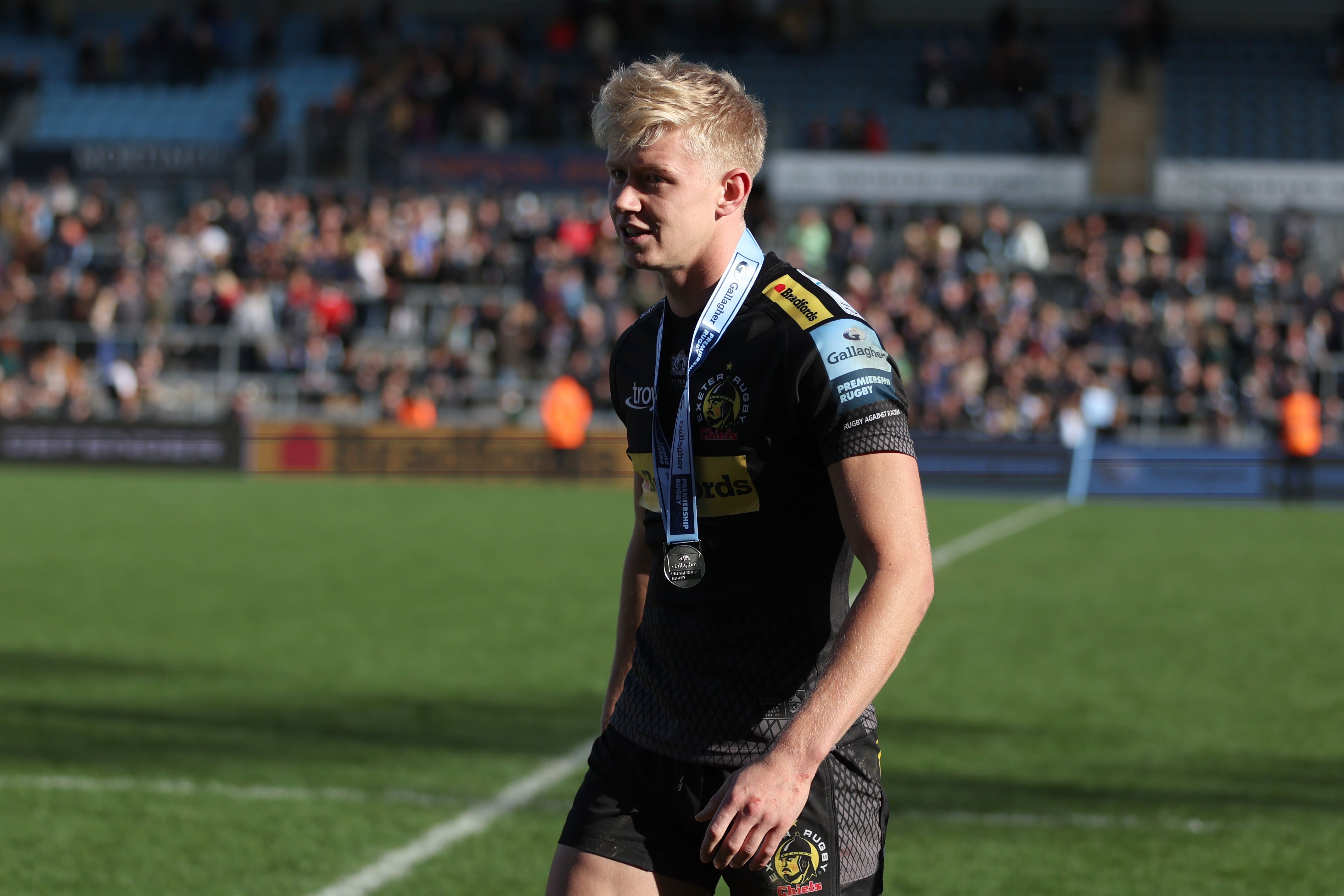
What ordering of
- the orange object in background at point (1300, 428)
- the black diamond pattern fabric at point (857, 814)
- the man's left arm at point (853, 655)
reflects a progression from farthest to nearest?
the orange object in background at point (1300, 428)
the black diamond pattern fabric at point (857, 814)
the man's left arm at point (853, 655)

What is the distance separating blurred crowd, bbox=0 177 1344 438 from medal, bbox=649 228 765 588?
19.9 m

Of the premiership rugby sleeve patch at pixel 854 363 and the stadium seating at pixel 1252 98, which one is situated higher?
the stadium seating at pixel 1252 98

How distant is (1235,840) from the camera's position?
579 centimetres

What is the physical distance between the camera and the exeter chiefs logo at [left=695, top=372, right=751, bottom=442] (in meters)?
2.62

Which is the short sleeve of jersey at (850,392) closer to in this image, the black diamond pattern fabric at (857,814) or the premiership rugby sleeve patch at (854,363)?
the premiership rugby sleeve patch at (854,363)

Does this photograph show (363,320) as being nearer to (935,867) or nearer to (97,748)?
(97,748)

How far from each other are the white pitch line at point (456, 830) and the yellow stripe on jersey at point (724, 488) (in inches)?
111

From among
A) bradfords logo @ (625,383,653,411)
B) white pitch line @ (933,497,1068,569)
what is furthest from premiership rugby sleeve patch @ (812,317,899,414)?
white pitch line @ (933,497,1068,569)

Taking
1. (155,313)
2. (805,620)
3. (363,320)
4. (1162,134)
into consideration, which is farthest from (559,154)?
(805,620)

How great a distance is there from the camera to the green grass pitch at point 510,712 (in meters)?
5.48

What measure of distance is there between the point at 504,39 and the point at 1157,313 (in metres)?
16.8

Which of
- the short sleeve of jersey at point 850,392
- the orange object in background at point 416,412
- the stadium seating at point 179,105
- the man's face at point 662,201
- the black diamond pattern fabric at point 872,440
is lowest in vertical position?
the orange object in background at point 416,412

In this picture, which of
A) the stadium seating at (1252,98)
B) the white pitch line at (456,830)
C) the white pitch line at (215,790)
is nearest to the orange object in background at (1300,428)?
the stadium seating at (1252,98)

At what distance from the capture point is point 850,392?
2465 millimetres
